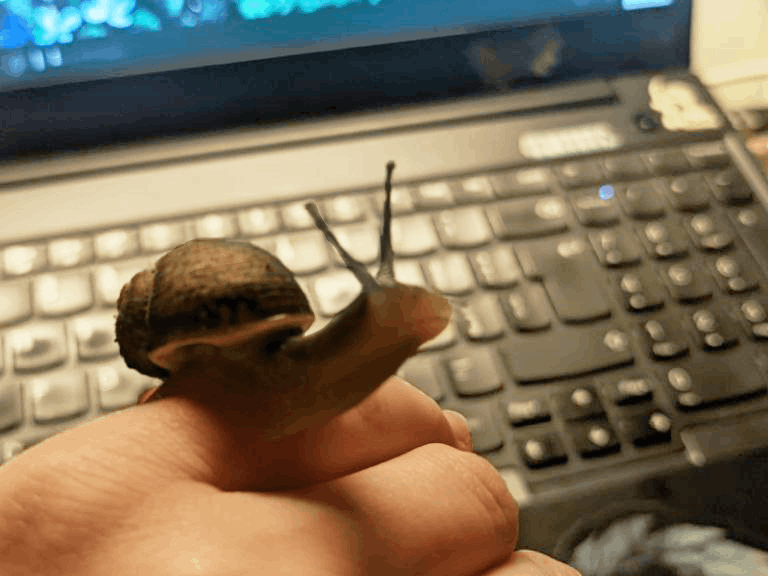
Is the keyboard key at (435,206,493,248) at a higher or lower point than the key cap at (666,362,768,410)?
higher

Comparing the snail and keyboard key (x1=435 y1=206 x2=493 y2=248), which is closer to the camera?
the snail

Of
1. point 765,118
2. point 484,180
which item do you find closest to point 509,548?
point 484,180

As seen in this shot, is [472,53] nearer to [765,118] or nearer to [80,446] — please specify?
[765,118]

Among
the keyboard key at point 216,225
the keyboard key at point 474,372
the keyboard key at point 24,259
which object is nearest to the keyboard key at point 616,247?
the keyboard key at point 474,372

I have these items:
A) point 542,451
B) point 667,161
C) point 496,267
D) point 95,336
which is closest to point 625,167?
point 667,161

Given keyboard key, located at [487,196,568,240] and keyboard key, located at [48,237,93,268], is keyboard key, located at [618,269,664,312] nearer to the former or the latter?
keyboard key, located at [487,196,568,240]

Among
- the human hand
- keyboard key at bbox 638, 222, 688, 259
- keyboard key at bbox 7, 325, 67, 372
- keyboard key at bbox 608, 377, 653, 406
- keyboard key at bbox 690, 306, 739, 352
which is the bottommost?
the human hand

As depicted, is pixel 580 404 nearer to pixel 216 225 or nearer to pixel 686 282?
pixel 686 282

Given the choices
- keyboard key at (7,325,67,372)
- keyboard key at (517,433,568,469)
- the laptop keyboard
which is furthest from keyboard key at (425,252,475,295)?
keyboard key at (7,325,67,372)
